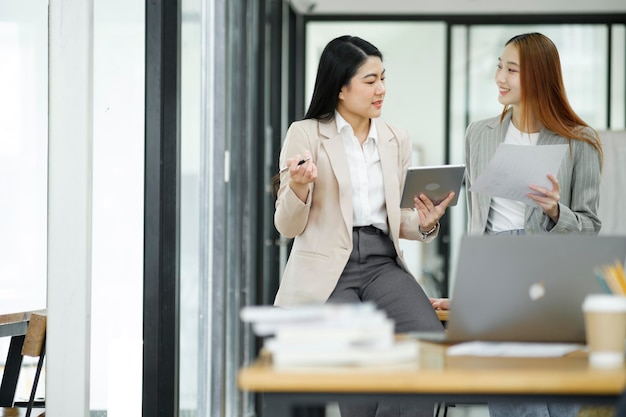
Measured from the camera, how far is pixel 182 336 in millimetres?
3775

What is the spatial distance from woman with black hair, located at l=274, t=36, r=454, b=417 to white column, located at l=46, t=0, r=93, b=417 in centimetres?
56

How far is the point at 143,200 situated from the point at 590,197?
1.47 metres

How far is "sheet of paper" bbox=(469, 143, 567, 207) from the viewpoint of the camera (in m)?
2.49

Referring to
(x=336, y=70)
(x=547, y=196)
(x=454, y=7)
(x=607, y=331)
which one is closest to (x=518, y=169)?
(x=547, y=196)

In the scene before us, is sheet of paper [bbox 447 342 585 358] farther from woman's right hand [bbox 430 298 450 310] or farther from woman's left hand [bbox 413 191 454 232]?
woman's right hand [bbox 430 298 450 310]

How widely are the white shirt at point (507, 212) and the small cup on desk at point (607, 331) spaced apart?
137 cm

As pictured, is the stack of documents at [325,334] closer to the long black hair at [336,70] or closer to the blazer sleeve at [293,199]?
the blazer sleeve at [293,199]

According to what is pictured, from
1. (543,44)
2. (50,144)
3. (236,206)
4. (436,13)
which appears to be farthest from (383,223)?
(436,13)

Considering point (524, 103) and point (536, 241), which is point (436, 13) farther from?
point (536, 241)

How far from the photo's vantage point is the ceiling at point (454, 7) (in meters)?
7.61

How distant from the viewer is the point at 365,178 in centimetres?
291

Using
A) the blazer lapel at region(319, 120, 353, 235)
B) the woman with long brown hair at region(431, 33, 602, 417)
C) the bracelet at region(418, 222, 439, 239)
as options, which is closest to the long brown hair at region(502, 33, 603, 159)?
the woman with long brown hair at region(431, 33, 602, 417)

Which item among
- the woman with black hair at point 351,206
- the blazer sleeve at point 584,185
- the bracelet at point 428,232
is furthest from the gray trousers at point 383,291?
the blazer sleeve at point 584,185

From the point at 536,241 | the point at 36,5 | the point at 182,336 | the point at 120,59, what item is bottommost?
the point at 182,336
